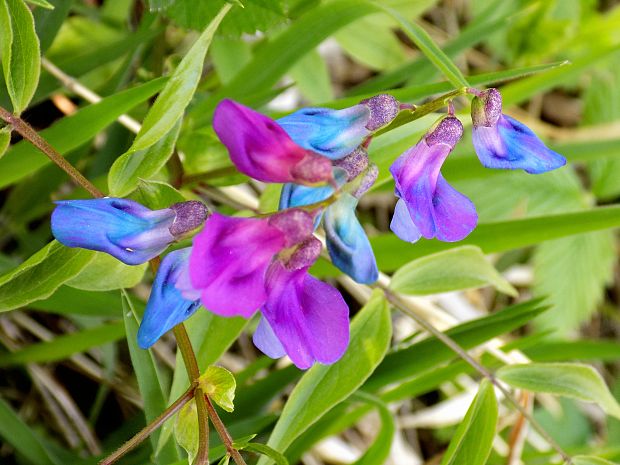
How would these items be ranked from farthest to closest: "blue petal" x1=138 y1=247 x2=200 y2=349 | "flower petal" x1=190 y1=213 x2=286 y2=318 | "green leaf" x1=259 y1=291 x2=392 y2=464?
"green leaf" x1=259 y1=291 x2=392 y2=464 < "blue petal" x1=138 y1=247 x2=200 y2=349 < "flower petal" x1=190 y1=213 x2=286 y2=318

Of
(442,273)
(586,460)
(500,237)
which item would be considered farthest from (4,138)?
(586,460)

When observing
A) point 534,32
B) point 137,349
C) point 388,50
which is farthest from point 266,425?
point 534,32

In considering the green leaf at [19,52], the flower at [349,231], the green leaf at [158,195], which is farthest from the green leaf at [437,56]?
the green leaf at [19,52]

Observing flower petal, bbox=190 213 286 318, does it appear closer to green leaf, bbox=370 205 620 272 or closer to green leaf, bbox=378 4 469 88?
green leaf, bbox=378 4 469 88

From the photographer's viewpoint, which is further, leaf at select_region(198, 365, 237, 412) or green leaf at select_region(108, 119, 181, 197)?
green leaf at select_region(108, 119, 181, 197)

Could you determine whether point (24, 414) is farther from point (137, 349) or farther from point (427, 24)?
point (427, 24)

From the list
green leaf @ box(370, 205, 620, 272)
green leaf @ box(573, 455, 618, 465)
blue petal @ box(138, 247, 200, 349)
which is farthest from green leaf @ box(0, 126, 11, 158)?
green leaf @ box(573, 455, 618, 465)

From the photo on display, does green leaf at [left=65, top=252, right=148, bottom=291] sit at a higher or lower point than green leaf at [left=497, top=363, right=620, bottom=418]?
higher
